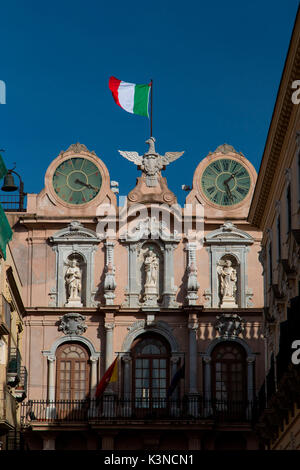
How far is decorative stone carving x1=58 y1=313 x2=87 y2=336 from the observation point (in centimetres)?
5197

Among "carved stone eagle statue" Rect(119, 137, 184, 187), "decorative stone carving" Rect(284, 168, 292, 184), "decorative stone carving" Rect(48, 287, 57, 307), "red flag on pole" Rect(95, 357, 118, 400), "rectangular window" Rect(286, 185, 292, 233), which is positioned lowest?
"red flag on pole" Rect(95, 357, 118, 400)

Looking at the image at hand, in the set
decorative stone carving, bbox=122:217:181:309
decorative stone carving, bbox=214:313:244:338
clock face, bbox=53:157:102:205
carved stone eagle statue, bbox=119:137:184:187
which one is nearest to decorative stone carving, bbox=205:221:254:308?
decorative stone carving, bbox=214:313:244:338

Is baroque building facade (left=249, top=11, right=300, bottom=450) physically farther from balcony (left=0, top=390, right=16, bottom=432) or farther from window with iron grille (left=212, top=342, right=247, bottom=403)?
balcony (left=0, top=390, right=16, bottom=432)

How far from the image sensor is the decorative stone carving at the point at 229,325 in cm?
5200

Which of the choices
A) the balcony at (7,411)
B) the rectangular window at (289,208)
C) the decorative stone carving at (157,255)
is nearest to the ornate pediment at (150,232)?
the decorative stone carving at (157,255)

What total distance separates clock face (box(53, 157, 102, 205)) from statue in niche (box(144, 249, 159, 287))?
13.0ft

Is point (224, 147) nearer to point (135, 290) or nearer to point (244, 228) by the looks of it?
point (244, 228)

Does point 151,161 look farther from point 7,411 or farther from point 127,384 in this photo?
point 7,411

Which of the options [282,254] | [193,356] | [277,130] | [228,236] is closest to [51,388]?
[193,356]

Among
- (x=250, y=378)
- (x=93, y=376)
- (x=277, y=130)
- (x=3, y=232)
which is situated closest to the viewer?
(x=277, y=130)

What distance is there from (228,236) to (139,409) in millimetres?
8927

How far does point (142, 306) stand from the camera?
52375 mm
